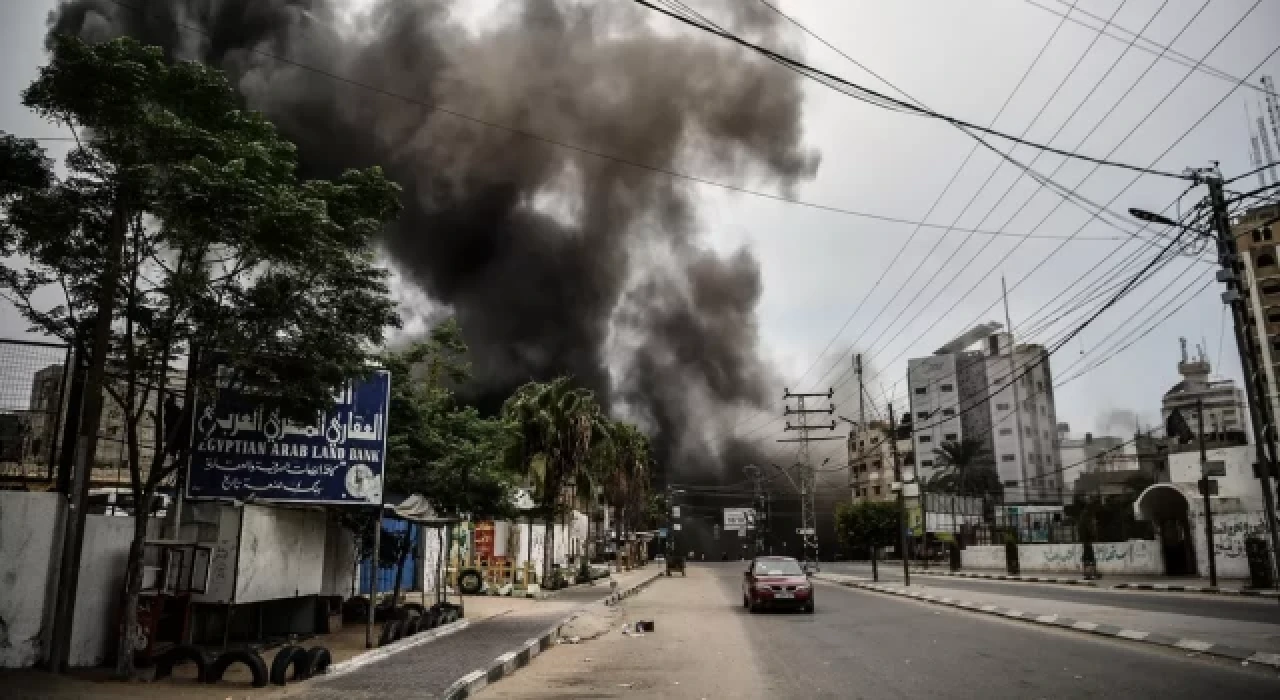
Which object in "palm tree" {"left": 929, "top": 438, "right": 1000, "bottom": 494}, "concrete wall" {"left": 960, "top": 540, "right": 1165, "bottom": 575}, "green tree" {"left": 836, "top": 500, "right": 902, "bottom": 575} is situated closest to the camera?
"concrete wall" {"left": 960, "top": 540, "right": 1165, "bottom": 575}

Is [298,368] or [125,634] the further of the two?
[298,368]

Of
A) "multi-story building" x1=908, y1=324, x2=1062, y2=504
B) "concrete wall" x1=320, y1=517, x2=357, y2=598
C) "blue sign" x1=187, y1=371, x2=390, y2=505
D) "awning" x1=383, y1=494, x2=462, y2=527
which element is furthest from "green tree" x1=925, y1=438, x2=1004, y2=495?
"blue sign" x1=187, y1=371, x2=390, y2=505

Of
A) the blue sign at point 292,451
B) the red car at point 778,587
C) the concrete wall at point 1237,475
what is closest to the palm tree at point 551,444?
the red car at point 778,587

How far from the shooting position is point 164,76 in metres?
9.80

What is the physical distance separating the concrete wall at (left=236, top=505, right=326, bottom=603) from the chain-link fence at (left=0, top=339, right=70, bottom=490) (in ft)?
8.12

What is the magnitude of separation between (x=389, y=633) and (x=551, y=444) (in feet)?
66.1

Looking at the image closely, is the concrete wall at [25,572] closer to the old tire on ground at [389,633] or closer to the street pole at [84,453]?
the street pole at [84,453]

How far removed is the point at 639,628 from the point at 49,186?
12.9 m

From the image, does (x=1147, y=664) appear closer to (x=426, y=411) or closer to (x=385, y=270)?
(x=385, y=270)

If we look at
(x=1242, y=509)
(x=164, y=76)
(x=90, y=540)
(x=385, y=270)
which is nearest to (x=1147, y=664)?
(x=385, y=270)

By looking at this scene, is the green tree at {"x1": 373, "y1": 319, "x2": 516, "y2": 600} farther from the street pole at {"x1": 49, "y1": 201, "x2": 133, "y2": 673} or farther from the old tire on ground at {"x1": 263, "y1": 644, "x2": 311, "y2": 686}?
the street pole at {"x1": 49, "y1": 201, "x2": 133, "y2": 673}

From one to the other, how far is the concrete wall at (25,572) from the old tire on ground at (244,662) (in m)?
1.83

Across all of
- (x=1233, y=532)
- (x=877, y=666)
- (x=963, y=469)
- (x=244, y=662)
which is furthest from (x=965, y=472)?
(x=244, y=662)

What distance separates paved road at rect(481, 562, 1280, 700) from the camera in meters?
8.88
